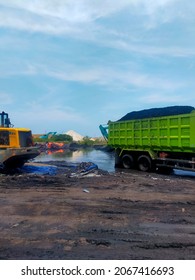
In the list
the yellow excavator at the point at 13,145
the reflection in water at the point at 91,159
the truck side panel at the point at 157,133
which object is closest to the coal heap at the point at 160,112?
the truck side panel at the point at 157,133

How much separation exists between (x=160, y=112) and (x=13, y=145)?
A: 23.1 ft

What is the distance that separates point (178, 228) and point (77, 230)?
1730 mm

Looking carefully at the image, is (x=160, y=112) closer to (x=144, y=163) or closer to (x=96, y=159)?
(x=144, y=163)

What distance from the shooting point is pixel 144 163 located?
1673 cm

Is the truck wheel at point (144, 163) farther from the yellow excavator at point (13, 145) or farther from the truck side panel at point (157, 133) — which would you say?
the yellow excavator at point (13, 145)

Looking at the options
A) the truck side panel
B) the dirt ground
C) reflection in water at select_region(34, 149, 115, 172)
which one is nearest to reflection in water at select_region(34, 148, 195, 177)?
reflection in water at select_region(34, 149, 115, 172)

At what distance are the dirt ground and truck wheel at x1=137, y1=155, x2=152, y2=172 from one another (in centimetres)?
572

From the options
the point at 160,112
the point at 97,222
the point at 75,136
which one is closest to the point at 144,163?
the point at 160,112

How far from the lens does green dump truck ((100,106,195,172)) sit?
14.0 metres

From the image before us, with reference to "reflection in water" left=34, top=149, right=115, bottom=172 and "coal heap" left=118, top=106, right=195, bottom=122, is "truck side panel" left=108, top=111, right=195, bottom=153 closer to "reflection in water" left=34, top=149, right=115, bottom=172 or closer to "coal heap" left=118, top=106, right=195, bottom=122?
"coal heap" left=118, top=106, right=195, bottom=122

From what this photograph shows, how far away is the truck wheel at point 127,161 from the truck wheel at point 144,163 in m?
0.71

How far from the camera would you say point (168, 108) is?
640 inches
